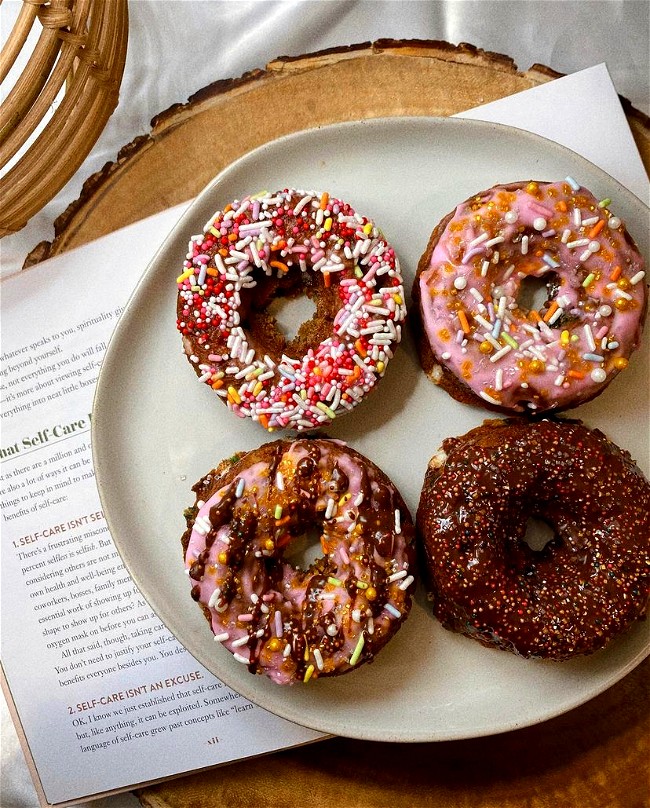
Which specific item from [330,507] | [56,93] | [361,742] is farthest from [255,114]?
[361,742]

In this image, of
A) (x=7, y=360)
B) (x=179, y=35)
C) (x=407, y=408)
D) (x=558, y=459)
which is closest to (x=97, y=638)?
(x=7, y=360)

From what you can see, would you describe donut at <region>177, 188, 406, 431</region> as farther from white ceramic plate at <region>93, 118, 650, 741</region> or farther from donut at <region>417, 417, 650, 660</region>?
donut at <region>417, 417, 650, 660</region>

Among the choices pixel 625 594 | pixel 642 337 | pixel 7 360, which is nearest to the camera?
pixel 625 594

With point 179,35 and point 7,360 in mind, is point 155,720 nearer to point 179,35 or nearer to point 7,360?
point 7,360

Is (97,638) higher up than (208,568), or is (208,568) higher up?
(208,568)

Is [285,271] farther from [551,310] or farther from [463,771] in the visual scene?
[463,771]

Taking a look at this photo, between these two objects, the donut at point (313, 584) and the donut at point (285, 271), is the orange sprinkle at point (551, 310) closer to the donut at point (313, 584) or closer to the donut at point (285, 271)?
the donut at point (285, 271)

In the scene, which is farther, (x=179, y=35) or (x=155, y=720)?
(x=179, y=35)

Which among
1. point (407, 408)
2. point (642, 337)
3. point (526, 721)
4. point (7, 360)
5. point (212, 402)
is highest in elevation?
point (7, 360)
